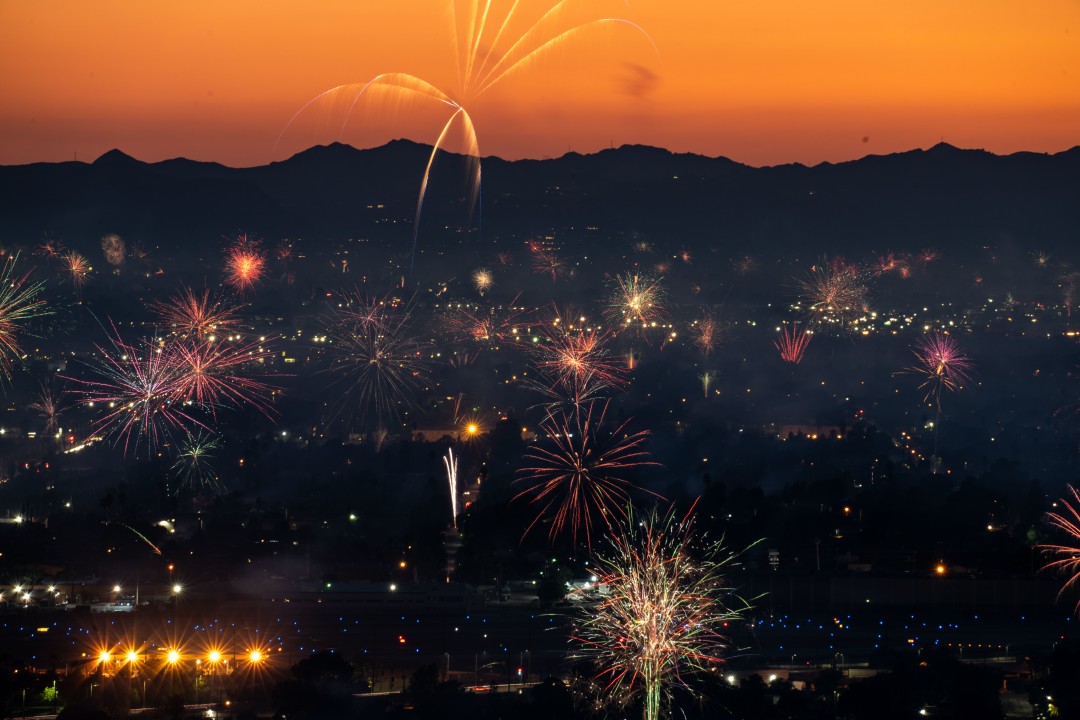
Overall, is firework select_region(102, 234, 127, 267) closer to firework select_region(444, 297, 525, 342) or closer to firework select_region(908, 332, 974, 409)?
firework select_region(444, 297, 525, 342)

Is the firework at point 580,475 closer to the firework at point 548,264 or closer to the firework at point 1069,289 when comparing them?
the firework at point 1069,289

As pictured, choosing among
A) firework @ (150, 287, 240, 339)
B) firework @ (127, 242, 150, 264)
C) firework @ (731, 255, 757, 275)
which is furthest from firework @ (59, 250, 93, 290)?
firework @ (731, 255, 757, 275)

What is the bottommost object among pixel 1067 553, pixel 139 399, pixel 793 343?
pixel 1067 553

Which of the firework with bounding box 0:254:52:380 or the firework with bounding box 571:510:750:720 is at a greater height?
the firework with bounding box 0:254:52:380

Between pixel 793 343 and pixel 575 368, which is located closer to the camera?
pixel 575 368

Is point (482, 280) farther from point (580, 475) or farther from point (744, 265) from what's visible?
point (580, 475)

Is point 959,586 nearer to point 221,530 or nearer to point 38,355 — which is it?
point 221,530

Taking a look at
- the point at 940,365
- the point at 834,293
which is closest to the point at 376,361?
the point at 940,365

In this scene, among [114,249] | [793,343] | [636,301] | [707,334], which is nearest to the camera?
[793,343]
